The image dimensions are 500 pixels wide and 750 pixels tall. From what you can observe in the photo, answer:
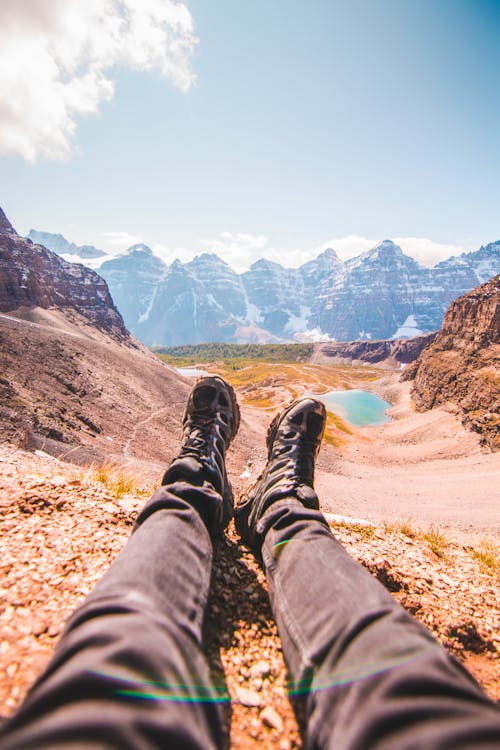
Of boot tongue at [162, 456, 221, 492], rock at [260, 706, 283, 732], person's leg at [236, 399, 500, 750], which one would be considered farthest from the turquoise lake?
rock at [260, 706, 283, 732]

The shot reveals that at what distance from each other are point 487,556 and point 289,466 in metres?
3.20

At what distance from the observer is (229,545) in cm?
366

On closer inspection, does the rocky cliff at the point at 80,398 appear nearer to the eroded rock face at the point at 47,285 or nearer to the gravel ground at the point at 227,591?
the eroded rock face at the point at 47,285

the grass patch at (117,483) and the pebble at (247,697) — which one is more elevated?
the pebble at (247,697)

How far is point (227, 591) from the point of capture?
2871 millimetres

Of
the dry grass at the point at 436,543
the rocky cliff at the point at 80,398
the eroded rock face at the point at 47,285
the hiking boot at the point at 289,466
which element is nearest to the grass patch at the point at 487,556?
the dry grass at the point at 436,543

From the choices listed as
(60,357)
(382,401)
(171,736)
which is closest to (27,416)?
(60,357)

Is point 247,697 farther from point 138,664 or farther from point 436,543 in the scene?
point 436,543

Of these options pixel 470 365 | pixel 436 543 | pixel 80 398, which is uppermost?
pixel 470 365

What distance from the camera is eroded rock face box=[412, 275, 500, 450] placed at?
181 ft

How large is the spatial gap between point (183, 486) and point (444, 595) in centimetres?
291

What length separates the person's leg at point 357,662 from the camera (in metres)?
1.27

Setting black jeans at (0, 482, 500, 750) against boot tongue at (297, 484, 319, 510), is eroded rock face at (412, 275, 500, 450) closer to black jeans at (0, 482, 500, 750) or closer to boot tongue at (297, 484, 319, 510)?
boot tongue at (297, 484, 319, 510)

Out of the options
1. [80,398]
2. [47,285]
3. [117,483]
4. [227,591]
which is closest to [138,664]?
[227,591]
